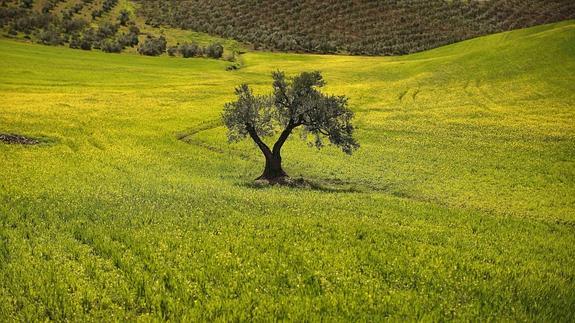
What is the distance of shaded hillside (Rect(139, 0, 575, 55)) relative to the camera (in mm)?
159500

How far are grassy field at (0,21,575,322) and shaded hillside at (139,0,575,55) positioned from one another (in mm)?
93974

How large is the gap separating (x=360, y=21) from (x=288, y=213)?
17260 cm

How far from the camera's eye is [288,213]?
20.7m

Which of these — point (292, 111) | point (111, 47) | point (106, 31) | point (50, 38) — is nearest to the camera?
point (292, 111)

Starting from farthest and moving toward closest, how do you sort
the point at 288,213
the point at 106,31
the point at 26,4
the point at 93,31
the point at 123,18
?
the point at 123,18 < the point at 26,4 < the point at 106,31 < the point at 93,31 < the point at 288,213

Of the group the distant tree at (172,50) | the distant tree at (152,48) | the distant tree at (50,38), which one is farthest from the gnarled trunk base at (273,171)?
the distant tree at (50,38)

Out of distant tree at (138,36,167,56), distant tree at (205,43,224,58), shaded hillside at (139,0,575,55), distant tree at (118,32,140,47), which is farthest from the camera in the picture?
shaded hillside at (139,0,575,55)

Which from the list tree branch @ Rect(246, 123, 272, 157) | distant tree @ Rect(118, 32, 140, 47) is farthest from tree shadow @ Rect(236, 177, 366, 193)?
distant tree @ Rect(118, 32, 140, 47)

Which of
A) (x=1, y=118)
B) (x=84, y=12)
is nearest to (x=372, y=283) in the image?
(x=1, y=118)

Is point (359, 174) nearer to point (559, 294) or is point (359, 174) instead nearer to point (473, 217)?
point (473, 217)

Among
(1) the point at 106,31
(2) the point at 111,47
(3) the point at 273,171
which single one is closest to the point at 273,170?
(3) the point at 273,171

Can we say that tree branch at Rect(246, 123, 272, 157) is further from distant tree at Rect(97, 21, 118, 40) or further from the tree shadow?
distant tree at Rect(97, 21, 118, 40)

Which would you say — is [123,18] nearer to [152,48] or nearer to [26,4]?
[26,4]

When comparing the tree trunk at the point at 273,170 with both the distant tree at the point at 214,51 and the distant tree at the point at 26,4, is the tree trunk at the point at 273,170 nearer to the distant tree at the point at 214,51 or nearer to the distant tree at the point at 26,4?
the distant tree at the point at 214,51
